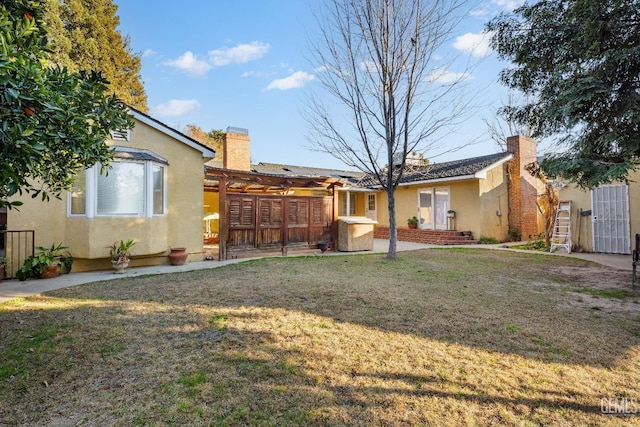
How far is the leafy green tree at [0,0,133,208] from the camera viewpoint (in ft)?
8.46

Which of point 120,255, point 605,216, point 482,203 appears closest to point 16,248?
point 120,255

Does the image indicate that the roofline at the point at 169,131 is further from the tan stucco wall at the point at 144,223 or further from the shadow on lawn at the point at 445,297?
the shadow on lawn at the point at 445,297

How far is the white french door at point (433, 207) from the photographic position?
741 inches

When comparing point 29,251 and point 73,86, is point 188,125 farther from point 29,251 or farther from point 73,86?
point 73,86

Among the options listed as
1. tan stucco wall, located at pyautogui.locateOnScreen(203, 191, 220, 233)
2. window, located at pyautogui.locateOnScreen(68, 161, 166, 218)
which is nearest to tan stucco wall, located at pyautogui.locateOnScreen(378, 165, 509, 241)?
tan stucco wall, located at pyautogui.locateOnScreen(203, 191, 220, 233)

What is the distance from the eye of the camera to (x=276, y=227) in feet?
40.4

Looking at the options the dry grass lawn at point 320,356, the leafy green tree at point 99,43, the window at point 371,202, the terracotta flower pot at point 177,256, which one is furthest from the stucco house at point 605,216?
the leafy green tree at point 99,43

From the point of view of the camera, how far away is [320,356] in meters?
3.61

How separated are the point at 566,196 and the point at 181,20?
18644 millimetres

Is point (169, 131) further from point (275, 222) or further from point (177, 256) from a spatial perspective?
point (275, 222)

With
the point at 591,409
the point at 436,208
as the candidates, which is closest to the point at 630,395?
the point at 591,409

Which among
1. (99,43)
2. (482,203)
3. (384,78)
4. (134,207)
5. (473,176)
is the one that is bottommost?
(134,207)

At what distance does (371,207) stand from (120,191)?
54.7 feet

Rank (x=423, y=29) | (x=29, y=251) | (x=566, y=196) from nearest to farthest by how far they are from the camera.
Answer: (x=29, y=251), (x=423, y=29), (x=566, y=196)
